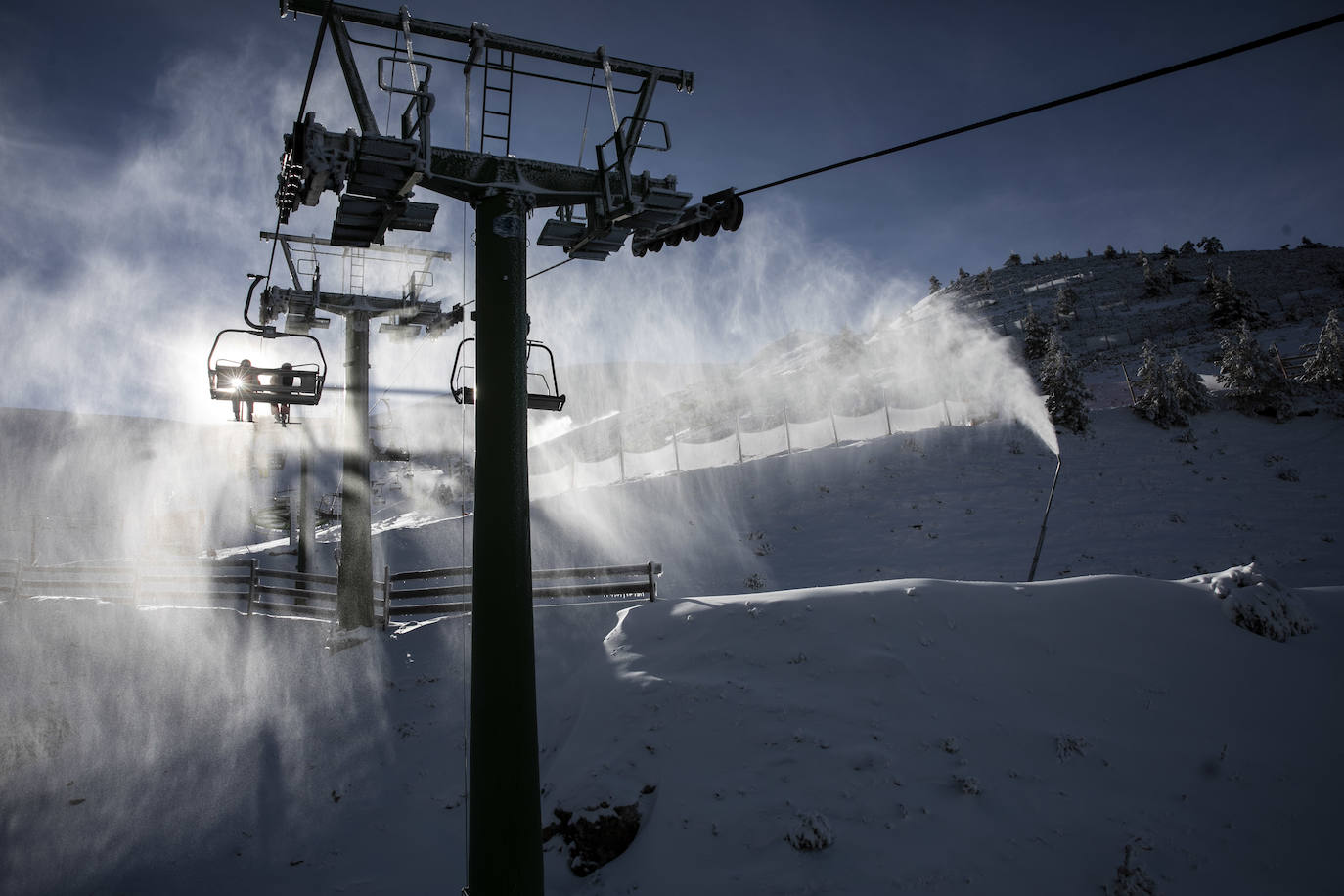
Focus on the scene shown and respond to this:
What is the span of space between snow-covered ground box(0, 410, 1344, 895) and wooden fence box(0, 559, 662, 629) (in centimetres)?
90

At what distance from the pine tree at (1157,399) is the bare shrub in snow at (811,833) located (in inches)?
1257

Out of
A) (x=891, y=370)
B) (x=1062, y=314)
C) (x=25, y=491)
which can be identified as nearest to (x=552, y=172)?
(x=891, y=370)

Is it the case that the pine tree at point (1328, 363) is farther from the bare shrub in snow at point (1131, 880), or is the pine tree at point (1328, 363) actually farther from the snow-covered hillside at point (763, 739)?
the bare shrub in snow at point (1131, 880)

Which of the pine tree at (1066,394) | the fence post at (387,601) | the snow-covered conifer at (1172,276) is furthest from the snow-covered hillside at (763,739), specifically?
the snow-covered conifer at (1172,276)

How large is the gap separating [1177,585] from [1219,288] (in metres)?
62.2

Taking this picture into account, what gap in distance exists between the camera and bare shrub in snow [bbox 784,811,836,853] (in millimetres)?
6531

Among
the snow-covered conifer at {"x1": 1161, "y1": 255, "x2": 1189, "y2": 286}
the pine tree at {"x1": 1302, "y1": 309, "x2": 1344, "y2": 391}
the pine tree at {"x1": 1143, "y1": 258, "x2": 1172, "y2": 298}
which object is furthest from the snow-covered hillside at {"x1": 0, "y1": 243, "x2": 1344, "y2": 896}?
the snow-covered conifer at {"x1": 1161, "y1": 255, "x2": 1189, "y2": 286}

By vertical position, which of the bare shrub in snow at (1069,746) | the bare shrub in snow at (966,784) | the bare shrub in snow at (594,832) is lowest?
the bare shrub in snow at (594,832)

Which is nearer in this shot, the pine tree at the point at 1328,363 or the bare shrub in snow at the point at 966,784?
the bare shrub in snow at the point at 966,784

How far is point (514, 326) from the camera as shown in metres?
5.45

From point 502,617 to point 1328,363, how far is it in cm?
4280

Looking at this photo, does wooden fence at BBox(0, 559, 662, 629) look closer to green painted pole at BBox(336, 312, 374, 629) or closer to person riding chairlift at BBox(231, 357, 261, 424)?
green painted pole at BBox(336, 312, 374, 629)

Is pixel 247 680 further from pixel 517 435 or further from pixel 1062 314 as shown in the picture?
pixel 1062 314

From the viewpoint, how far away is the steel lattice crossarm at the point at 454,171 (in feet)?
17.5
